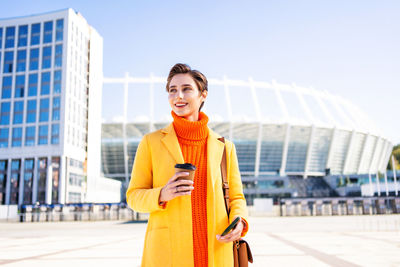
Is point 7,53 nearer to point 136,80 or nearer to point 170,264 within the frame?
point 136,80

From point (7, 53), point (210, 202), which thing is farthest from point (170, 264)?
Result: point (7, 53)

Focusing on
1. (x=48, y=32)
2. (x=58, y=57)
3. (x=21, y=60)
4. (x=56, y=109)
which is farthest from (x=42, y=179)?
(x=48, y=32)

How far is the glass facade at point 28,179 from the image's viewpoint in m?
48.3

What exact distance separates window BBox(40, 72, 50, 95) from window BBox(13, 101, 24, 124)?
3.68 metres

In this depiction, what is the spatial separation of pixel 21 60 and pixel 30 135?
11312mm

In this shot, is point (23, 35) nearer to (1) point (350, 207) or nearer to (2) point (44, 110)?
(2) point (44, 110)

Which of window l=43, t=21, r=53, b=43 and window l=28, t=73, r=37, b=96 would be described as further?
window l=43, t=21, r=53, b=43

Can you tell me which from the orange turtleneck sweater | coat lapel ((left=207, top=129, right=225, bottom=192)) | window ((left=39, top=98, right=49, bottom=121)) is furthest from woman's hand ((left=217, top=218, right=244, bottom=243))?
window ((left=39, top=98, right=49, bottom=121))

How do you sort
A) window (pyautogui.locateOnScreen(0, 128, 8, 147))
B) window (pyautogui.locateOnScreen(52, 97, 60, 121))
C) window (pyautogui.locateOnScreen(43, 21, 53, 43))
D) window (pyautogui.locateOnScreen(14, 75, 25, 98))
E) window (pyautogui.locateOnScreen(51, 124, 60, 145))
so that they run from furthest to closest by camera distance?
1. window (pyautogui.locateOnScreen(14, 75, 25, 98))
2. window (pyautogui.locateOnScreen(43, 21, 53, 43))
3. window (pyautogui.locateOnScreen(0, 128, 8, 147))
4. window (pyautogui.locateOnScreen(52, 97, 60, 121))
5. window (pyautogui.locateOnScreen(51, 124, 60, 145))

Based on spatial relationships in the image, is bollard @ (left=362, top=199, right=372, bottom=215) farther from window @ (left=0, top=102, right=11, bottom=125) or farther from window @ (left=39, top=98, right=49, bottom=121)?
window @ (left=0, top=102, right=11, bottom=125)

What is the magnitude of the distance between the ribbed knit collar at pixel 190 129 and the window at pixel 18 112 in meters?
54.8

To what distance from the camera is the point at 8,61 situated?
52594mm

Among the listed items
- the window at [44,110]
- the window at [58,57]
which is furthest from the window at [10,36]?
the window at [44,110]

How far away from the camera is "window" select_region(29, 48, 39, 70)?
5171 cm
